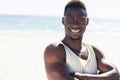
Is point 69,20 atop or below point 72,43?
atop

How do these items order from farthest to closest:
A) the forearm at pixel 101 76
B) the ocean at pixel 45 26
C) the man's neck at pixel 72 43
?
the ocean at pixel 45 26 < the man's neck at pixel 72 43 < the forearm at pixel 101 76

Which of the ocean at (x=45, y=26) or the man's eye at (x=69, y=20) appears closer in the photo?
the man's eye at (x=69, y=20)

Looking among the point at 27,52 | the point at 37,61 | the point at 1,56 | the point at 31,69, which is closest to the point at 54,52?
the point at 31,69

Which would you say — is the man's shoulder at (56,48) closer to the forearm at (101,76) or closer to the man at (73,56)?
the man at (73,56)

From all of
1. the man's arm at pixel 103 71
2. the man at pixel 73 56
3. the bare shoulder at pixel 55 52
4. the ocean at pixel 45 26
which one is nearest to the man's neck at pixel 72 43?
the man at pixel 73 56

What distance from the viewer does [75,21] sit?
3.20 m

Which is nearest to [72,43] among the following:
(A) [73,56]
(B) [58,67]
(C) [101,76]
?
(A) [73,56]

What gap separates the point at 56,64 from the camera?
3.14 m

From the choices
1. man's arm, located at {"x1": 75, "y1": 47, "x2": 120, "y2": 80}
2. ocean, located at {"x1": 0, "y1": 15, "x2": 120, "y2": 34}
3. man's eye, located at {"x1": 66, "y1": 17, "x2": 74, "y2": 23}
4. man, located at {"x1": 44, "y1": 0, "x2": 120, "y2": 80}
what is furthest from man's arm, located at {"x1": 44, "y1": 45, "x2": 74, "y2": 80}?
ocean, located at {"x1": 0, "y1": 15, "x2": 120, "y2": 34}

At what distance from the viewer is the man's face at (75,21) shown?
125 inches

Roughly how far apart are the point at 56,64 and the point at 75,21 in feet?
1.34

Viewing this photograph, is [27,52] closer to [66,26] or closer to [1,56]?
[1,56]

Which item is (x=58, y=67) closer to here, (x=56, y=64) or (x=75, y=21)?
(x=56, y=64)

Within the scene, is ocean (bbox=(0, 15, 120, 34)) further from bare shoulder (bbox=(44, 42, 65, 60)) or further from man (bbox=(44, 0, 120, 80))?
bare shoulder (bbox=(44, 42, 65, 60))
